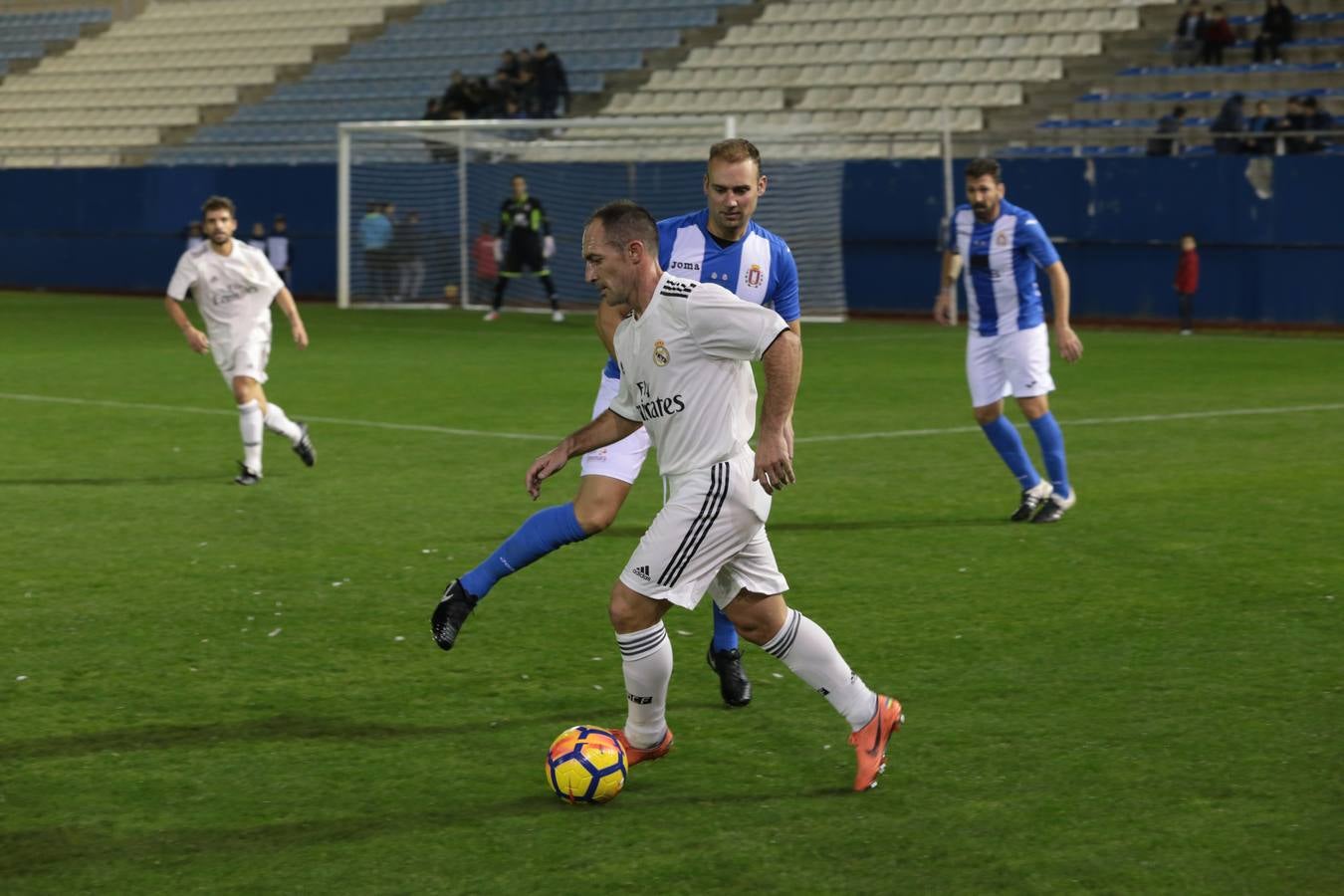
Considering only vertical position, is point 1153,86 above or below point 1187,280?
above

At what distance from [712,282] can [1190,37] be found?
23882 millimetres

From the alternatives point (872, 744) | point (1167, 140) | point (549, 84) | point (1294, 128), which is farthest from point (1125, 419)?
point (549, 84)

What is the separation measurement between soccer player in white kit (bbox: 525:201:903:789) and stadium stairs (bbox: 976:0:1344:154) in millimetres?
21890

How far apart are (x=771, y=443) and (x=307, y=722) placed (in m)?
2.03

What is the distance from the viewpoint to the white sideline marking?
14.3 m

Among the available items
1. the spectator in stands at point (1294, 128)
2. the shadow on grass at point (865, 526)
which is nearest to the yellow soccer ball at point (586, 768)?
the shadow on grass at point (865, 526)

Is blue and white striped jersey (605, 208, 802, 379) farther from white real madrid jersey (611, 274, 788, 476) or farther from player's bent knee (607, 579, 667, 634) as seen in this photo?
player's bent knee (607, 579, 667, 634)

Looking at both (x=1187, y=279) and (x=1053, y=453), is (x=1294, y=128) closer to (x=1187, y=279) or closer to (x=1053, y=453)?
(x=1187, y=279)

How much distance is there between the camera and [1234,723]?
6176 mm

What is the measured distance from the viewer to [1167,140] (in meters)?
26.4

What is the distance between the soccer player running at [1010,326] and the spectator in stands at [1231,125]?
1609cm

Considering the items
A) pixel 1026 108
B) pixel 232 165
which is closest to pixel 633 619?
pixel 1026 108

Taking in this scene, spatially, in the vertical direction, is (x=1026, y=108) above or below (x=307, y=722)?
above

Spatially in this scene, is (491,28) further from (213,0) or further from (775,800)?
(775,800)
